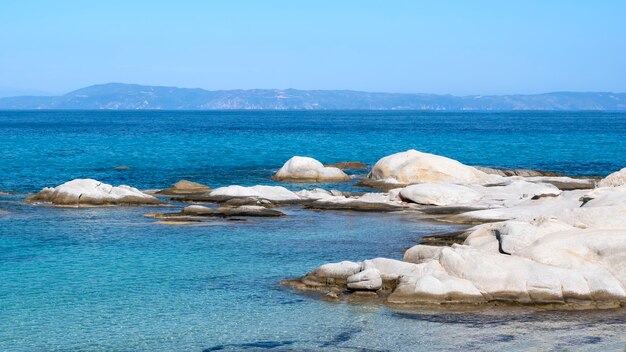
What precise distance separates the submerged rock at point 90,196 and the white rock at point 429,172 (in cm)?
1455

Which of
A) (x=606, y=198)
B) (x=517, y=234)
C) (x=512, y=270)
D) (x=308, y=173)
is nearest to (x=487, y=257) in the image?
(x=512, y=270)

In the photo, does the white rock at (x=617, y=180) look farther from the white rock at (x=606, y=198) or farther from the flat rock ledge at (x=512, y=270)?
the flat rock ledge at (x=512, y=270)

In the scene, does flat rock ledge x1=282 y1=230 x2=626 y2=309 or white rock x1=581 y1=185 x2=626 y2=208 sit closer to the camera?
flat rock ledge x1=282 y1=230 x2=626 y2=309

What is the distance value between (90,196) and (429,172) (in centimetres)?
1874

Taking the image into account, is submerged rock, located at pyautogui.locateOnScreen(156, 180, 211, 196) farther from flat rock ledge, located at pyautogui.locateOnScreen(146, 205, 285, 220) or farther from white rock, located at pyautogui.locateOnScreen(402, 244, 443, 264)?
white rock, located at pyautogui.locateOnScreen(402, 244, 443, 264)

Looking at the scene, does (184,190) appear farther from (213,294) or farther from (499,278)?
(499,278)

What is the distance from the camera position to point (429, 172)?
49.8m

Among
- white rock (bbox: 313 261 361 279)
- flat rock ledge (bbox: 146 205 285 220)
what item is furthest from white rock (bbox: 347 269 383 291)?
flat rock ledge (bbox: 146 205 285 220)

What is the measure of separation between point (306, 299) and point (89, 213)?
18.6 metres

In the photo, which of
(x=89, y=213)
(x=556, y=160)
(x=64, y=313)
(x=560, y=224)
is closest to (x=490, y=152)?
(x=556, y=160)

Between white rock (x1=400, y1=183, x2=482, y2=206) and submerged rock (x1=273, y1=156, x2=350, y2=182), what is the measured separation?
13288 millimetres

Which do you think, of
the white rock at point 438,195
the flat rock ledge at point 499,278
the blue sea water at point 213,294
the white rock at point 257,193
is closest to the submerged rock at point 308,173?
the white rock at point 257,193

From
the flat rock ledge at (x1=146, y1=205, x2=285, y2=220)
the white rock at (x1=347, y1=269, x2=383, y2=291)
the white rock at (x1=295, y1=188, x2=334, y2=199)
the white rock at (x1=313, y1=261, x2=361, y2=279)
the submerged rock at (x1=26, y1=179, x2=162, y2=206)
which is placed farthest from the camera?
the white rock at (x1=295, y1=188, x2=334, y2=199)

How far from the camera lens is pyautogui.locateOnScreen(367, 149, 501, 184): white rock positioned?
4928 cm
